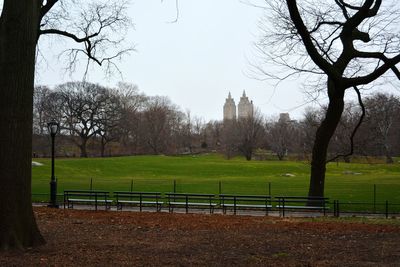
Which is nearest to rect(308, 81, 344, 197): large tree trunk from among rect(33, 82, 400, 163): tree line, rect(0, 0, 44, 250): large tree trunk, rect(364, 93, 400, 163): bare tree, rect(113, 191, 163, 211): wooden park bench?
rect(113, 191, 163, 211): wooden park bench

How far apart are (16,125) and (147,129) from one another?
10433 centimetres

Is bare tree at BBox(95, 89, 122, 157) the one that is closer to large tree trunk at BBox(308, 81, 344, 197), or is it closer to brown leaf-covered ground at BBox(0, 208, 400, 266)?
large tree trunk at BBox(308, 81, 344, 197)

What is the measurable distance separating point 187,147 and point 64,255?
130 metres

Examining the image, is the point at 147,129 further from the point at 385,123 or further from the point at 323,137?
the point at 323,137

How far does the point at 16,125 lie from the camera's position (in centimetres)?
884

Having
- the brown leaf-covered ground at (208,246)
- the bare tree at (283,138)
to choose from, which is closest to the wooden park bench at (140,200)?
the brown leaf-covered ground at (208,246)

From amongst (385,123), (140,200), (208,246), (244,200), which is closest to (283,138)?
(385,123)

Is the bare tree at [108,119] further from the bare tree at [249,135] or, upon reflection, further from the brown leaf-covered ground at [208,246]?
the brown leaf-covered ground at [208,246]

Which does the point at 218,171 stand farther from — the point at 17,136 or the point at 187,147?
the point at 187,147

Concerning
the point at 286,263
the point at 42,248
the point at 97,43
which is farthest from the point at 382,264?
the point at 97,43

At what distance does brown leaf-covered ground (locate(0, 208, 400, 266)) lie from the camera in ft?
24.5

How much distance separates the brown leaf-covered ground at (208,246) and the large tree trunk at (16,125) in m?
0.59

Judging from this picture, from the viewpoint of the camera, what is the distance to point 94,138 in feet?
344

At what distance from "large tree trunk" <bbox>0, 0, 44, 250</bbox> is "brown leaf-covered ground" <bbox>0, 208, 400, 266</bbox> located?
0.59 m
